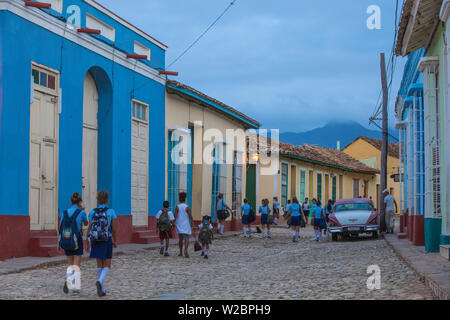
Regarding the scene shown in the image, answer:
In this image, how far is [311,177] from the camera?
119 feet

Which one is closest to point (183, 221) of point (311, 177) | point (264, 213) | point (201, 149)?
point (264, 213)

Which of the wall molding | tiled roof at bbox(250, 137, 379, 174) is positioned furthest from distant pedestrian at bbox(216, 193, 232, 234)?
tiled roof at bbox(250, 137, 379, 174)

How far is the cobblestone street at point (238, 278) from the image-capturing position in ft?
26.5

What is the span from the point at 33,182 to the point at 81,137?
2.06 m

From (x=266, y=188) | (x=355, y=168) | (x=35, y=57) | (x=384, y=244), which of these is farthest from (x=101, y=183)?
(x=355, y=168)

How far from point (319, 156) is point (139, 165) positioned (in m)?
22.1

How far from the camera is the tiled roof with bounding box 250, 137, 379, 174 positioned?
31422 millimetres

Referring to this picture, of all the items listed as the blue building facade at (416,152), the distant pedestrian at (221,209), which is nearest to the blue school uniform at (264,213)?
the distant pedestrian at (221,209)

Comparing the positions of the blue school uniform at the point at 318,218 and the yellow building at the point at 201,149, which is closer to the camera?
the blue school uniform at the point at 318,218

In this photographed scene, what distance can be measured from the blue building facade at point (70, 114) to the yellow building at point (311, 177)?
36.2 feet

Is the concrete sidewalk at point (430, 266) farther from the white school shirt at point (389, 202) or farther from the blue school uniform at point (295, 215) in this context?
the white school shirt at point (389, 202)

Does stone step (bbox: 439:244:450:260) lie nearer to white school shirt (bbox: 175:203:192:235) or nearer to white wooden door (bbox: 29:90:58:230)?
white school shirt (bbox: 175:203:192:235)
